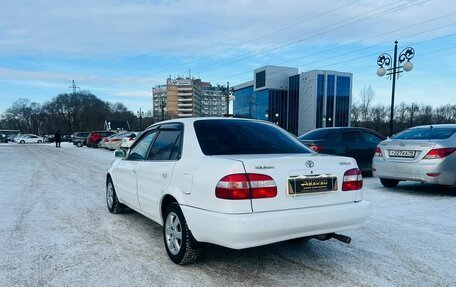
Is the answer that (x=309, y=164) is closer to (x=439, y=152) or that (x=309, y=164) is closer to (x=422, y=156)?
(x=422, y=156)

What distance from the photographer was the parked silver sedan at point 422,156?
7.02 m

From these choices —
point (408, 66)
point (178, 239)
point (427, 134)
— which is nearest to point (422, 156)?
point (427, 134)

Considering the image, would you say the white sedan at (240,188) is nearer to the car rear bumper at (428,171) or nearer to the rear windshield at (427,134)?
the car rear bumper at (428,171)

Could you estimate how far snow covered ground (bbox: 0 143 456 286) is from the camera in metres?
3.23

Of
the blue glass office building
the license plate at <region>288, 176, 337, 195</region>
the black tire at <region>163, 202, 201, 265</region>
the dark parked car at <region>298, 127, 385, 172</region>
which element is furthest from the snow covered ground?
the blue glass office building

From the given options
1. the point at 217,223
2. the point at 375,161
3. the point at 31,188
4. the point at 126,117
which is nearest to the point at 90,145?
the point at 31,188

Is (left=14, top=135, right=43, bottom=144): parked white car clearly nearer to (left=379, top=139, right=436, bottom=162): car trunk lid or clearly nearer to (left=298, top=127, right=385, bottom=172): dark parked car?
(left=298, top=127, right=385, bottom=172): dark parked car

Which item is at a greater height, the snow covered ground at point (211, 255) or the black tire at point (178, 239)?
the black tire at point (178, 239)

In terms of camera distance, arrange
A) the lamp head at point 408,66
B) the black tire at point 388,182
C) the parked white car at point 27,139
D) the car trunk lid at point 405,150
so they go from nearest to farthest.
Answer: the car trunk lid at point 405,150
the black tire at point 388,182
the lamp head at point 408,66
the parked white car at point 27,139

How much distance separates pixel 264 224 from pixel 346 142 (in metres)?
7.93

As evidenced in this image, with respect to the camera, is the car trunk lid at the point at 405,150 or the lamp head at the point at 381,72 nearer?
the car trunk lid at the point at 405,150

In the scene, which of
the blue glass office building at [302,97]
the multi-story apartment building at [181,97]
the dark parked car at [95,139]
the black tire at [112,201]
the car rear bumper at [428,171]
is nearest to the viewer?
the black tire at [112,201]

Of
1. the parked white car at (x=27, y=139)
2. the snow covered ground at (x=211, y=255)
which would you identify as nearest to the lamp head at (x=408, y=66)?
the snow covered ground at (x=211, y=255)

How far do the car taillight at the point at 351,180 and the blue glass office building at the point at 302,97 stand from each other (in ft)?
217
